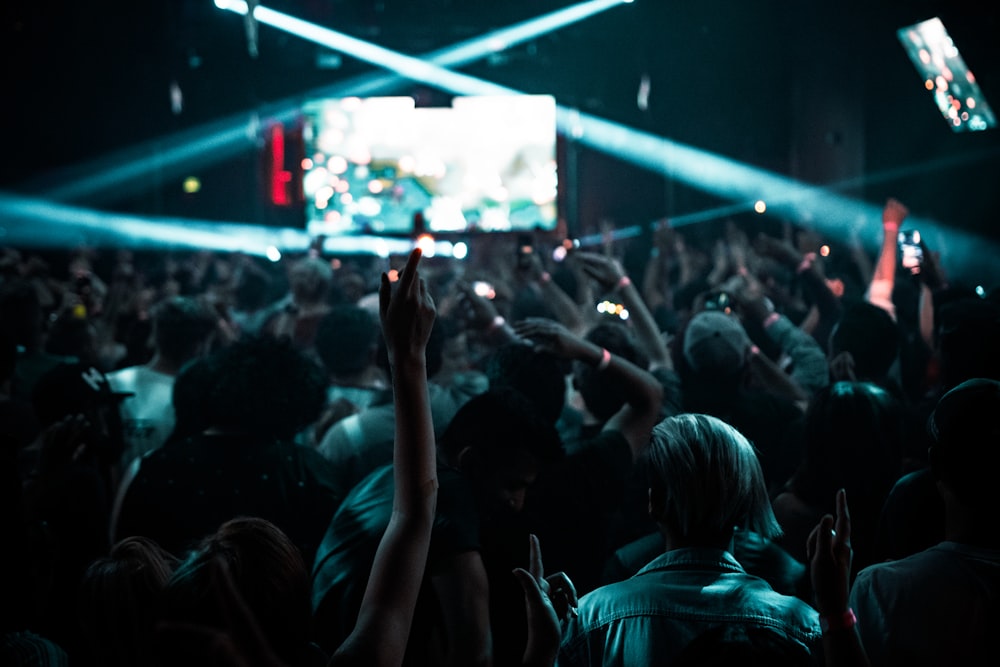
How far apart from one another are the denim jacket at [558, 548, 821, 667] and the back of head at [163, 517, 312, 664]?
18.9 inches

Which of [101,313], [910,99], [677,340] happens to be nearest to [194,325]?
[677,340]

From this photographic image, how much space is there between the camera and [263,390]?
215 cm

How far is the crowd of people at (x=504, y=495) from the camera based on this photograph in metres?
1.23

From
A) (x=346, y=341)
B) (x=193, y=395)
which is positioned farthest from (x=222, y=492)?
(x=346, y=341)

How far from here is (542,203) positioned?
1198 centimetres

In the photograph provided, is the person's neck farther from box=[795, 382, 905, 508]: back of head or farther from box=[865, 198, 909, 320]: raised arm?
box=[865, 198, 909, 320]: raised arm

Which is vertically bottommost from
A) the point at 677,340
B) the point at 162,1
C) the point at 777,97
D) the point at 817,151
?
the point at 677,340

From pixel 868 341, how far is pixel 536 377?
4.14 ft

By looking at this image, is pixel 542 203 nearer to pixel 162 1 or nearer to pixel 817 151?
pixel 817 151

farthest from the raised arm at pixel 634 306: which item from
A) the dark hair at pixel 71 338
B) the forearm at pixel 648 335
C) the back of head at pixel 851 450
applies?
the dark hair at pixel 71 338

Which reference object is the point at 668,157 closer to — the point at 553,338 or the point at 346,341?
the point at 346,341

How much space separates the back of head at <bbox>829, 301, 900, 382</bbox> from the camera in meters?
3.02

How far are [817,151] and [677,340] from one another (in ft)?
29.1

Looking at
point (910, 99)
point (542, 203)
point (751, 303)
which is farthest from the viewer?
point (542, 203)
